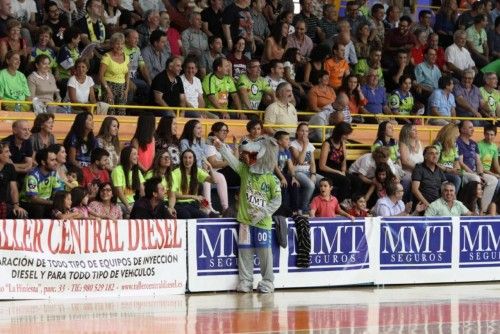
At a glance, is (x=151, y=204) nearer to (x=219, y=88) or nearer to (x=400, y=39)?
(x=219, y=88)

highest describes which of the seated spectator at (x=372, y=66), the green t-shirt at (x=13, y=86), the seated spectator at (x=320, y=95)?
the seated spectator at (x=372, y=66)

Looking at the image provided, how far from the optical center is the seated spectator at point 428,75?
28.0 metres

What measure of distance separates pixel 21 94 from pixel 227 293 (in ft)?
16.0

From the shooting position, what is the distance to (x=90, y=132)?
2062 centimetres

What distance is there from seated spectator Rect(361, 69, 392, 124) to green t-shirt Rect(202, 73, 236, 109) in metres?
3.21

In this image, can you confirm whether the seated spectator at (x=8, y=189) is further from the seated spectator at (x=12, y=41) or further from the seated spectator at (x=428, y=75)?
the seated spectator at (x=428, y=75)

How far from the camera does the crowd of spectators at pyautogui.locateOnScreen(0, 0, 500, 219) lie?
20156 mm

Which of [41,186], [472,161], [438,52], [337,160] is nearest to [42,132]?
[41,186]

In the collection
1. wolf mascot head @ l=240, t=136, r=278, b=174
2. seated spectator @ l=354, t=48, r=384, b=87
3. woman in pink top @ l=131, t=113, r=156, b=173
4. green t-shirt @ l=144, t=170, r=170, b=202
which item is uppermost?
seated spectator @ l=354, t=48, r=384, b=87

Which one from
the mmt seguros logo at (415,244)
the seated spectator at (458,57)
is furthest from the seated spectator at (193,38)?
the seated spectator at (458,57)

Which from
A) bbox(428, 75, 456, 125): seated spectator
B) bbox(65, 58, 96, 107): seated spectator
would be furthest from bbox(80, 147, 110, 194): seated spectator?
bbox(428, 75, 456, 125): seated spectator

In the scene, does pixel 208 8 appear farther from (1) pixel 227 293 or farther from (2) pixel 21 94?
(1) pixel 227 293

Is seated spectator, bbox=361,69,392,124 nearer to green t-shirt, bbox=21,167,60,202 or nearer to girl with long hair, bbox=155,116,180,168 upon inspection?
girl with long hair, bbox=155,116,180,168

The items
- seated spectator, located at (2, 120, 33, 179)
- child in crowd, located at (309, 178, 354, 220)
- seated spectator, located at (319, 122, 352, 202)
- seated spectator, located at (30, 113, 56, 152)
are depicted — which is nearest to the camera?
seated spectator, located at (2, 120, 33, 179)
